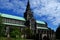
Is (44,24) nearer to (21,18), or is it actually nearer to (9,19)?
(21,18)

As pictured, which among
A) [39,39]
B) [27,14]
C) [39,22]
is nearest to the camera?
[39,39]

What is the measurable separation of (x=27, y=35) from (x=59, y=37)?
1606 cm

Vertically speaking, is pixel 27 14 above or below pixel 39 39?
above

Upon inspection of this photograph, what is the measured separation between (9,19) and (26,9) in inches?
550

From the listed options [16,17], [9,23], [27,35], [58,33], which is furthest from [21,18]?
[58,33]

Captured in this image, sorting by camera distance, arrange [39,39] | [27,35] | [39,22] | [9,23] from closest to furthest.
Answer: [39,39], [27,35], [9,23], [39,22]

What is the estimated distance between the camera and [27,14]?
12606 cm

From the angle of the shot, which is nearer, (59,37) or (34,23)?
(59,37)

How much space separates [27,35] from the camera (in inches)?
3770

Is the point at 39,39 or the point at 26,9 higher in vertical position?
the point at 26,9

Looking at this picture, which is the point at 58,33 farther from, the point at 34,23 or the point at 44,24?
the point at 44,24

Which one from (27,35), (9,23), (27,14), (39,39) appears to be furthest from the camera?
(27,14)

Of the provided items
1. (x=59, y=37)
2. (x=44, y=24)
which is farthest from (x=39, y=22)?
(x=59, y=37)

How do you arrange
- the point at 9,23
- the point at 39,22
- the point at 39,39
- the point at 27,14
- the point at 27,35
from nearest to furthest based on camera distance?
the point at 39,39, the point at 27,35, the point at 9,23, the point at 27,14, the point at 39,22
